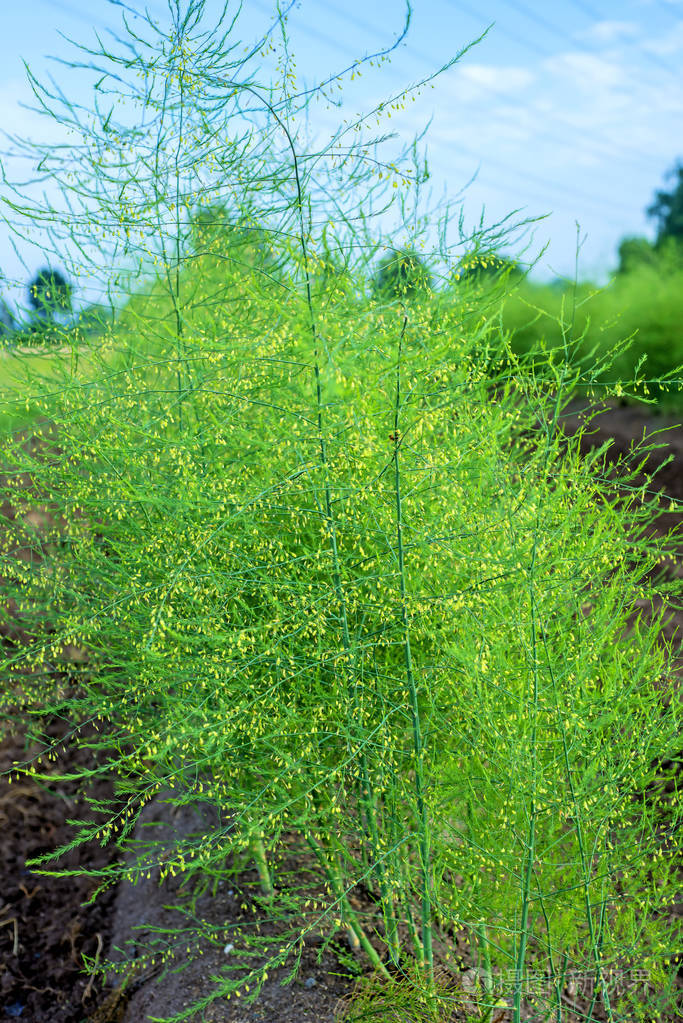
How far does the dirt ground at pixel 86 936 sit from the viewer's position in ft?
11.7

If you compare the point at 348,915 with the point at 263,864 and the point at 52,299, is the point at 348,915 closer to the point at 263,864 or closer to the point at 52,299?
the point at 263,864

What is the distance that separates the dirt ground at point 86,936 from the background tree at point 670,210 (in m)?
24.8

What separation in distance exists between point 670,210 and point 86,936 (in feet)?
95.6

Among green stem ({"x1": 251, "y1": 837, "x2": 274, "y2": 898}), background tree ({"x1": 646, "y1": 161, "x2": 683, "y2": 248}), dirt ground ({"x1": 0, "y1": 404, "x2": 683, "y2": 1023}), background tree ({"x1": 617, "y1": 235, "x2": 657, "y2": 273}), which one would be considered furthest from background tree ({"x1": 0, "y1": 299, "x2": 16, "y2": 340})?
background tree ({"x1": 646, "y1": 161, "x2": 683, "y2": 248})

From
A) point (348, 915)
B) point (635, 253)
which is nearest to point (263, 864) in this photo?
point (348, 915)

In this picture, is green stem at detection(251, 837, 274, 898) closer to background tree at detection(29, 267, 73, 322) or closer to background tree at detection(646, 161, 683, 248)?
background tree at detection(29, 267, 73, 322)

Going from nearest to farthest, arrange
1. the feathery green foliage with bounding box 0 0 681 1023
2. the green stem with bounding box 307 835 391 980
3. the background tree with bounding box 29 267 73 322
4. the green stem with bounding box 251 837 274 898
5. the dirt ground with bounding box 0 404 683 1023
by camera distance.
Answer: the feathery green foliage with bounding box 0 0 681 1023 → the green stem with bounding box 307 835 391 980 → the dirt ground with bounding box 0 404 683 1023 → the green stem with bounding box 251 837 274 898 → the background tree with bounding box 29 267 73 322

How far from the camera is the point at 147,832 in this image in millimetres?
5434

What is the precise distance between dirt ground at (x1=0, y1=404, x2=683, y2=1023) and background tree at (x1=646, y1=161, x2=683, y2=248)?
2481 cm

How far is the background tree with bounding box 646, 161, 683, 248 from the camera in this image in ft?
90.4

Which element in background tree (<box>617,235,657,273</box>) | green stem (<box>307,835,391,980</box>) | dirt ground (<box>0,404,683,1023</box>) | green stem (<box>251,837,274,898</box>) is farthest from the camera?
background tree (<box>617,235,657,273</box>)

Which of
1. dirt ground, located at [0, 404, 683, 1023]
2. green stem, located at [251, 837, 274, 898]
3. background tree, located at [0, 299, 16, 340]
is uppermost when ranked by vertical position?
background tree, located at [0, 299, 16, 340]

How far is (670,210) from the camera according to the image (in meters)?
28.4

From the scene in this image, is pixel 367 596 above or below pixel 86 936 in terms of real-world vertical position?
above
